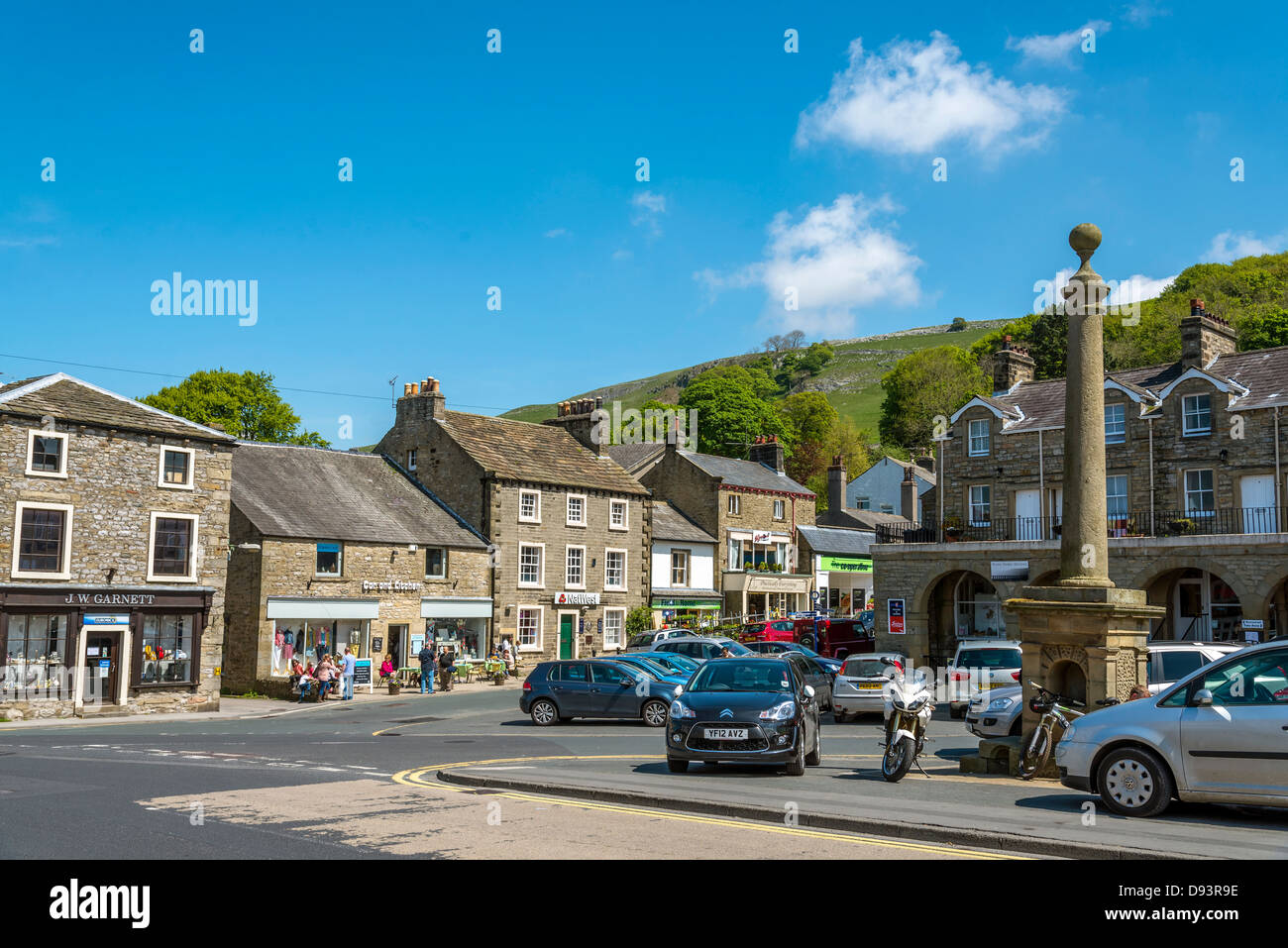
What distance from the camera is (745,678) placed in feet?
50.1

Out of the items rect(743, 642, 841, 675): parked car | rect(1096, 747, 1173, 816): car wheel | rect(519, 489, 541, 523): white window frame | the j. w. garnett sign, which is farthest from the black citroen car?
rect(519, 489, 541, 523): white window frame

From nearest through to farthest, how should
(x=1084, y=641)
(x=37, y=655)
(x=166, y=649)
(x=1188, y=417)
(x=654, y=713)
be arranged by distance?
(x=1084, y=641)
(x=654, y=713)
(x=37, y=655)
(x=166, y=649)
(x=1188, y=417)

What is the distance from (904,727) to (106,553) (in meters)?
24.9

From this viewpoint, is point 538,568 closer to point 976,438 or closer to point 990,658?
point 976,438

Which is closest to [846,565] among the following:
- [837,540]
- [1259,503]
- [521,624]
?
[837,540]

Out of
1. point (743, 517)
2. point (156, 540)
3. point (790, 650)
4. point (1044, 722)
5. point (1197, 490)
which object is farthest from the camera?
point (743, 517)

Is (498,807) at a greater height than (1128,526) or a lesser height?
lesser

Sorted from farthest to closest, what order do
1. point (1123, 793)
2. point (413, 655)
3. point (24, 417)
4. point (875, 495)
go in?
point (875, 495), point (413, 655), point (24, 417), point (1123, 793)

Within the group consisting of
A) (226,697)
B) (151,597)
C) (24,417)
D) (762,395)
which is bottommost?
(226,697)

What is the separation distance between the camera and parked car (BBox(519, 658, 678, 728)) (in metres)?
23.4
